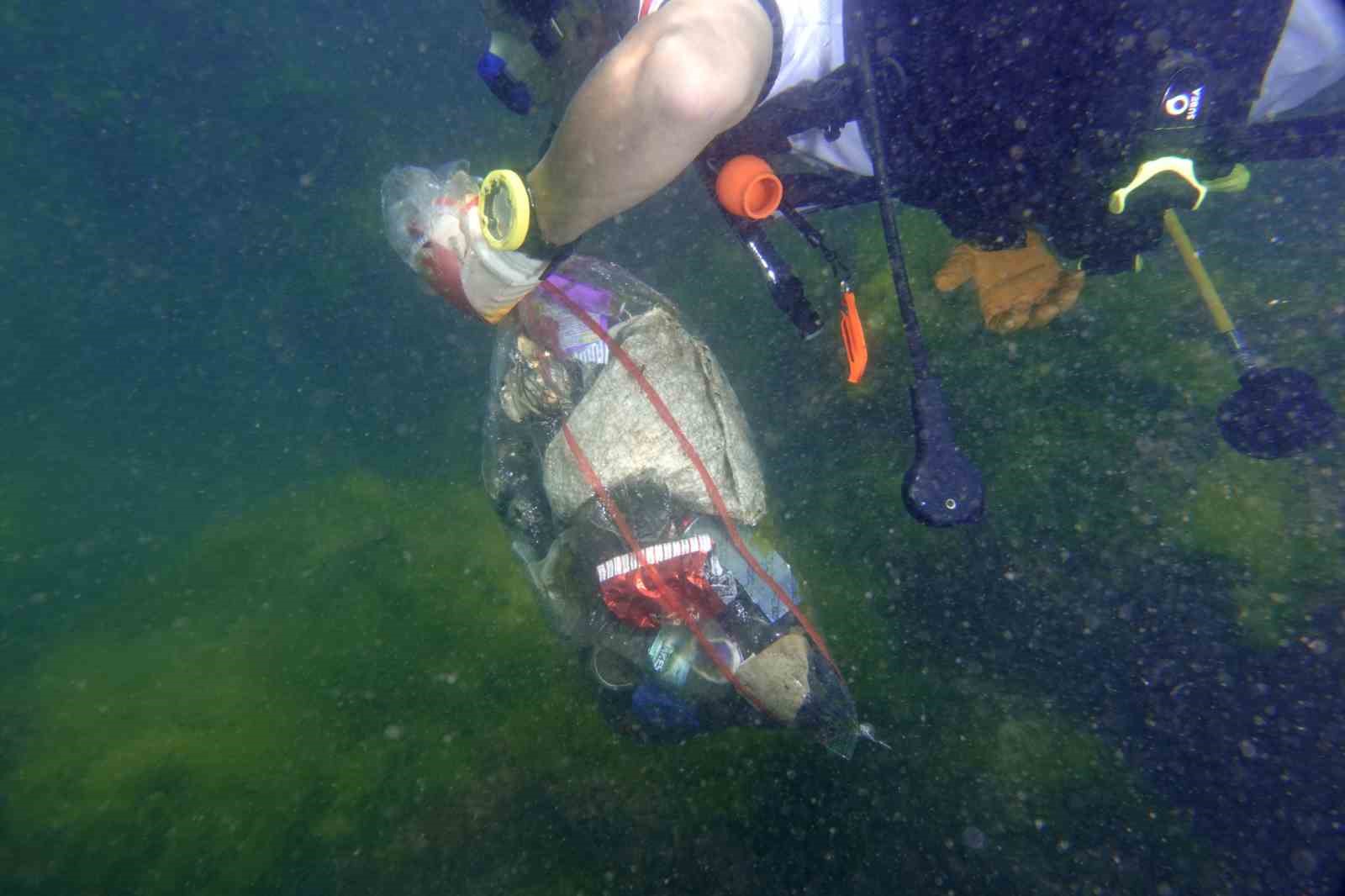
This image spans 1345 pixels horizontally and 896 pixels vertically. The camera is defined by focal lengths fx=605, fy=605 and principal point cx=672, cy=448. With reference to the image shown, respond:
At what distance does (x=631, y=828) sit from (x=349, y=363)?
4901 millimetres

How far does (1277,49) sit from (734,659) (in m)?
2.98

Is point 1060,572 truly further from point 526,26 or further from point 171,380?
point 171,380

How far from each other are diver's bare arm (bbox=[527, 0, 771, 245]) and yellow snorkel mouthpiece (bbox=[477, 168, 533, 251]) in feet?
0.63

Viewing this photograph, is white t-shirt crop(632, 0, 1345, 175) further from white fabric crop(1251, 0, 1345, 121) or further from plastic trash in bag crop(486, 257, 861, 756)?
plastic trash in bag crop(486, 257, 861, 756)

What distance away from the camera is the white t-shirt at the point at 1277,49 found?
1943mm

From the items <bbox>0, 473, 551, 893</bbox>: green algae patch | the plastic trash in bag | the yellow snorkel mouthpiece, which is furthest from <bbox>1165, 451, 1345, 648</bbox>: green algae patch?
<bbox>0, 473, 551, 893</bbox>: green algae patch

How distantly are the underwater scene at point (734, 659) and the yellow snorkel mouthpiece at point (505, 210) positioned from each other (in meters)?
1.90

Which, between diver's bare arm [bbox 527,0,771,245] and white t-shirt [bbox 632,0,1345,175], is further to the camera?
white t-shirt [bbox 632,0,1345,175]

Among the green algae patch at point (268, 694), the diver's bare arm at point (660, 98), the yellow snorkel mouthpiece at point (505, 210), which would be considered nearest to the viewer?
the diver's bare arm at point (660, 98)

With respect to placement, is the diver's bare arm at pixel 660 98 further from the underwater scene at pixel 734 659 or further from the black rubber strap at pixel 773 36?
the underwater scene at pixel 734 659

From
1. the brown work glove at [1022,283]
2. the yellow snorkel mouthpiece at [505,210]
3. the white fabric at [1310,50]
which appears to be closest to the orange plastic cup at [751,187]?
the yellow snorkel mouthpiece at [505,210]

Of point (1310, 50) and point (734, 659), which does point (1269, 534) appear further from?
point (734, 659)

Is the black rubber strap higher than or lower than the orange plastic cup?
higher

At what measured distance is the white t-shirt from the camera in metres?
1.94
